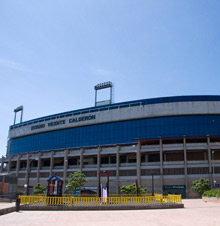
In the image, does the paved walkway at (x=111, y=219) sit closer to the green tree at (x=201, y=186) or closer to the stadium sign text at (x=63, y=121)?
the green tree at (x=201, y=186)

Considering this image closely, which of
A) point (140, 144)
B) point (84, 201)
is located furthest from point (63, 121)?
point (84, 201)

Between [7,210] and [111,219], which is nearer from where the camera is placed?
[111,219]

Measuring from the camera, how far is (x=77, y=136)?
82.6 metres

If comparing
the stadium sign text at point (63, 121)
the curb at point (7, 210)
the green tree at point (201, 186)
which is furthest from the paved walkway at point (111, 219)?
the stadium sign text at point (63, 121)

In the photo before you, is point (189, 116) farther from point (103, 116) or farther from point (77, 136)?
point (77, 136)

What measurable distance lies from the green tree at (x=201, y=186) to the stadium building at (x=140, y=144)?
2779mm

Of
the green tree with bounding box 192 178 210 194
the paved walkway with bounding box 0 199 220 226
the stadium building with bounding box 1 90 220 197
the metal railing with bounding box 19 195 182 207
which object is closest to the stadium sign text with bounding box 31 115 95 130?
the stadium building with bounding box 1 90 220 197

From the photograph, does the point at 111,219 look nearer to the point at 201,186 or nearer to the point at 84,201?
the point at 84,201

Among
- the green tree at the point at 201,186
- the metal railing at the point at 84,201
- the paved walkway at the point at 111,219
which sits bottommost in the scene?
the paved walkway at the point at 111,219

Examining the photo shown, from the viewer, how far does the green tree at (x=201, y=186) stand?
56.8 metres

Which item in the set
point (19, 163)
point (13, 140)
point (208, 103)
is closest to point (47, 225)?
point (208, 103)

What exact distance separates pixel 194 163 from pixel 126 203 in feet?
128

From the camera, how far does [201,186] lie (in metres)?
56.8

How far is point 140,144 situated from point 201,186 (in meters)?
18.0
